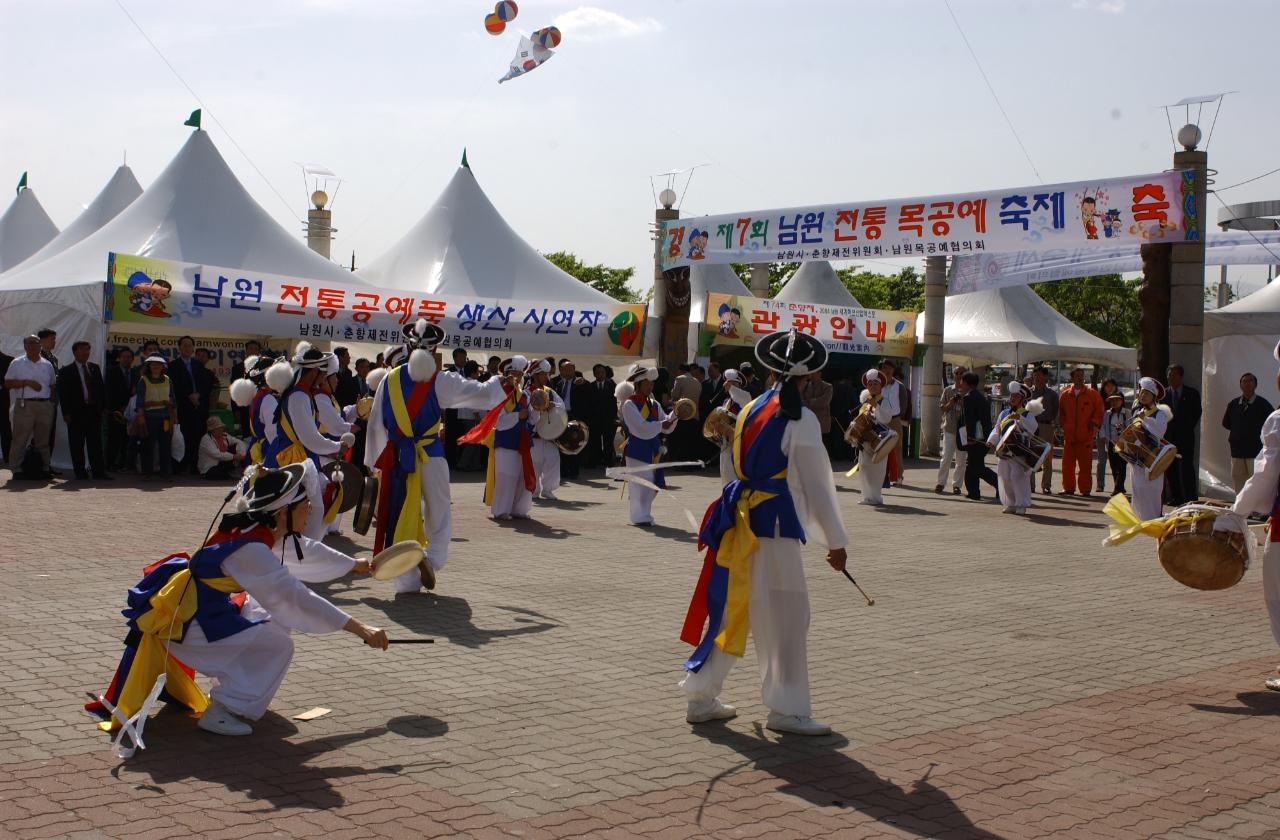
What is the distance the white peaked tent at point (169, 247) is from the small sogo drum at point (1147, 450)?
40.9 feet

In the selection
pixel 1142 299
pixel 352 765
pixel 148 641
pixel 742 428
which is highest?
pixel 1142 299

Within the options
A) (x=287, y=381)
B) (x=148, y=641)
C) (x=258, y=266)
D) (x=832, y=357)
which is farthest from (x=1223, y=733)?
(x=832, y=357)

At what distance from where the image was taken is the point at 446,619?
27.5 ft

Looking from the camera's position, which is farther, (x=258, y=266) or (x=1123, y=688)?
(x=258, y=266)

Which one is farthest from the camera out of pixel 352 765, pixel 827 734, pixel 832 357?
pixel 832 357

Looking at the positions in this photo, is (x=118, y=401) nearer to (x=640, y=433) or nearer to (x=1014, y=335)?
(x=640, y=433)

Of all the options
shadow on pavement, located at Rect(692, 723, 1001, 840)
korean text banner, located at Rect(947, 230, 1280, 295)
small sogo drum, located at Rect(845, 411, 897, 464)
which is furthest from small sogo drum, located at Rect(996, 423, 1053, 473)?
shadow on pavement, located at Rect(692, 723, 1001, 840)

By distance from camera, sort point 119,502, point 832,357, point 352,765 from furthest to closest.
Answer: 1. point 832,357
2. point 119,502
3. point 352,765

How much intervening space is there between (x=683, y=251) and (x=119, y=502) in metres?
11.7

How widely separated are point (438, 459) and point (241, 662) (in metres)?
3.76

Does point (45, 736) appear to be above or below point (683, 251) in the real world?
below

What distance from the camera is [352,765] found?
17.5 ft

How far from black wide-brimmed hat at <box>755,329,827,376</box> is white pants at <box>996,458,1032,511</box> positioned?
10.3 meters

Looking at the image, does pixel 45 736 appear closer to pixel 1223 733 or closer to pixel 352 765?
pixel 352 765
